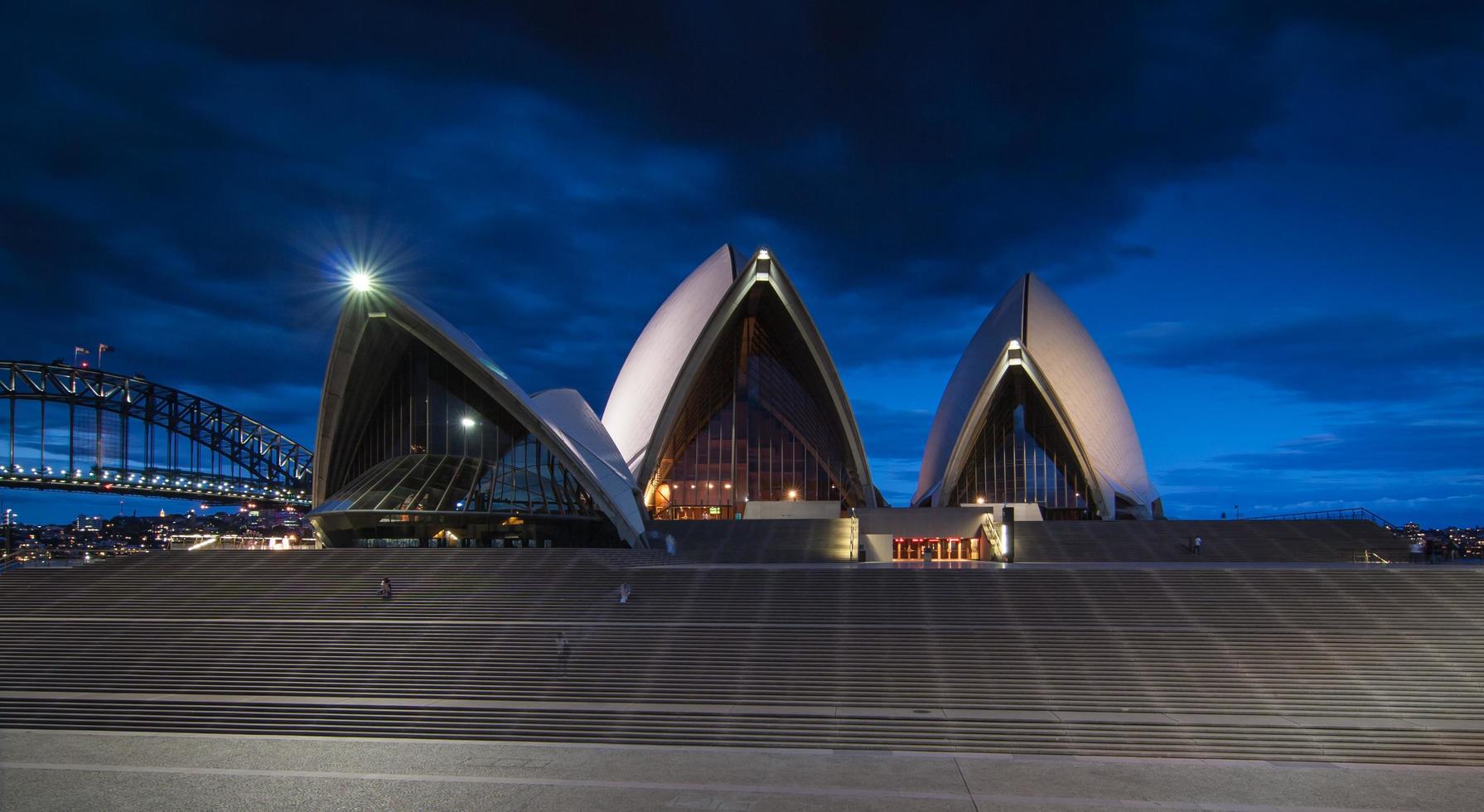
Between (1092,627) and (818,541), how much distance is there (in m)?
10.9

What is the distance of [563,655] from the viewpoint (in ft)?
49.5

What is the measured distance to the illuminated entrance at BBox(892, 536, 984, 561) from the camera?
29688mm

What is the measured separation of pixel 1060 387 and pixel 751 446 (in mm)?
12228

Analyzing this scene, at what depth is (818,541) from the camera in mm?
26031

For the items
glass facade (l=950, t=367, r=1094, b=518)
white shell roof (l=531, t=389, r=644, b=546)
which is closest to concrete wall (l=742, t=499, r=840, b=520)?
white shell roof (l=531, t=389, r=644, b=546)

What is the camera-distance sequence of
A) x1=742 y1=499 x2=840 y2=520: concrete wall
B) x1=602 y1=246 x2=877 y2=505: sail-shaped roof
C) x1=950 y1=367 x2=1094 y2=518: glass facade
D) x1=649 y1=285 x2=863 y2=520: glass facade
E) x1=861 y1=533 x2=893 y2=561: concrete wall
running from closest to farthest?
x1=861 y1=533 x2=893 y2=561: concrete wall → x1=602 y1=246 x2=877 y2=505: sail-shaped roof → x1=742 y1=499 x2=840 y2=520: concrete wall → x1=649 y1=285 x2=863 y2=520: glass facade → x1=950 y1=367 x2=1094 y2=518: glass facade

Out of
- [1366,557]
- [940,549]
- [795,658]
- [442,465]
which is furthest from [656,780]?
[1366,557]

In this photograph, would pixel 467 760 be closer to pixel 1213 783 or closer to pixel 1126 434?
pixel 1213 783

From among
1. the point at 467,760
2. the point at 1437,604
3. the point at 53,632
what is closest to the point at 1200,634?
the point at 1437,604

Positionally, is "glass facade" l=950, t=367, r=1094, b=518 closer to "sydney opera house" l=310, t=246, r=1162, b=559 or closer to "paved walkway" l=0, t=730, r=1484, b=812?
"sydney opera house" l=310, t=246, r=1162, b=559

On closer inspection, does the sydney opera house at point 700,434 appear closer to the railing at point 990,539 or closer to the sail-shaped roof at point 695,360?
the sail-shaped roof at point 695,360

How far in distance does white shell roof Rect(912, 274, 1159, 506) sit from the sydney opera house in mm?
95

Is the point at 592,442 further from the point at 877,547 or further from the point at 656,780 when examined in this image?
the point at 656,780

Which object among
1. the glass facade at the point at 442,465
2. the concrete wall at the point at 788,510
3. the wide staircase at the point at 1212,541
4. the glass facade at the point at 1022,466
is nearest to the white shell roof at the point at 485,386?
the glass facade at the point at 442,465
